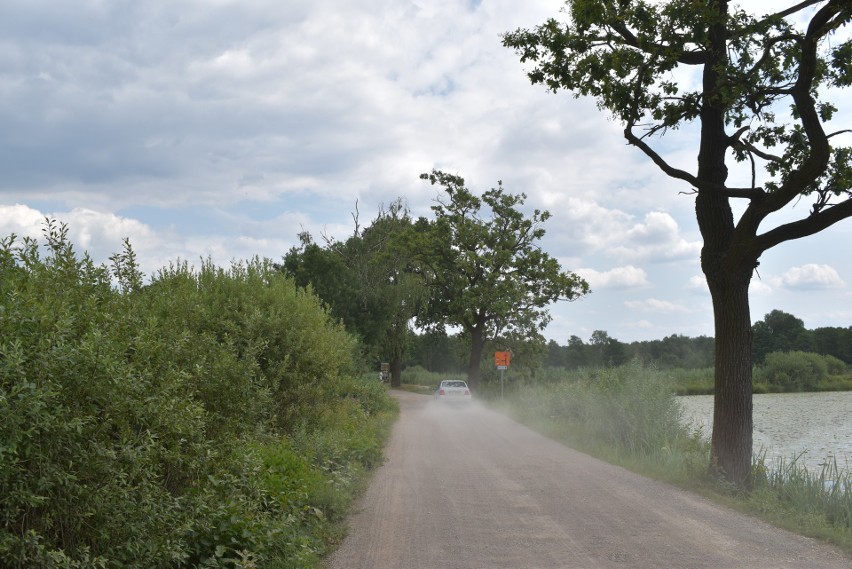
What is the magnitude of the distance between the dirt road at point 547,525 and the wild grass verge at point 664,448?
528mm

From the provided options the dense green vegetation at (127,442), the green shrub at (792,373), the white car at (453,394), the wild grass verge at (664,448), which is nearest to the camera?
the dense green vegetation at (127,442)

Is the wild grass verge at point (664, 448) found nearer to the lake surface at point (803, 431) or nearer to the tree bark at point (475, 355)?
the lake surface at point (803, 431)

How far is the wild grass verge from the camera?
10.5m

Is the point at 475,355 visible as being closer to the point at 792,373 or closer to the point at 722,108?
the point at 792,373

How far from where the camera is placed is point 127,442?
4.84 metres

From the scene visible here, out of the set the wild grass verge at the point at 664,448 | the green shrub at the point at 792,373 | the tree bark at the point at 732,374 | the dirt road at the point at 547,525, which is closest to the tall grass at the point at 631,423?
the wild grass verge at the point at 664,448

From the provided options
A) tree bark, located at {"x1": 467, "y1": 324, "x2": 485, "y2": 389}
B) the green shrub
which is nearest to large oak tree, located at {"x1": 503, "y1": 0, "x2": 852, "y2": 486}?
tree bark, located at {"x1": 467, "y1": 324, "x2": 485, "y2": 389}

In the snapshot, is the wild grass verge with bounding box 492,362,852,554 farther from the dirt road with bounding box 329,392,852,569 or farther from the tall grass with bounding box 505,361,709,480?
the dirt road with bounding box 329,392,852,569

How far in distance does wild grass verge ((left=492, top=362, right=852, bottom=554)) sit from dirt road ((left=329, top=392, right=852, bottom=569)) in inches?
20.8

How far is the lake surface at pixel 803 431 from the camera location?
63.1 ft

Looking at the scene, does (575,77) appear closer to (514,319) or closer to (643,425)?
(643,425)

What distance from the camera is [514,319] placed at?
4953 centimetres

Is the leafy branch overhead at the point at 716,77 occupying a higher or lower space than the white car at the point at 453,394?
higher

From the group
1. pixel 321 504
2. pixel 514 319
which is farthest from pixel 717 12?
pixel 514 319
